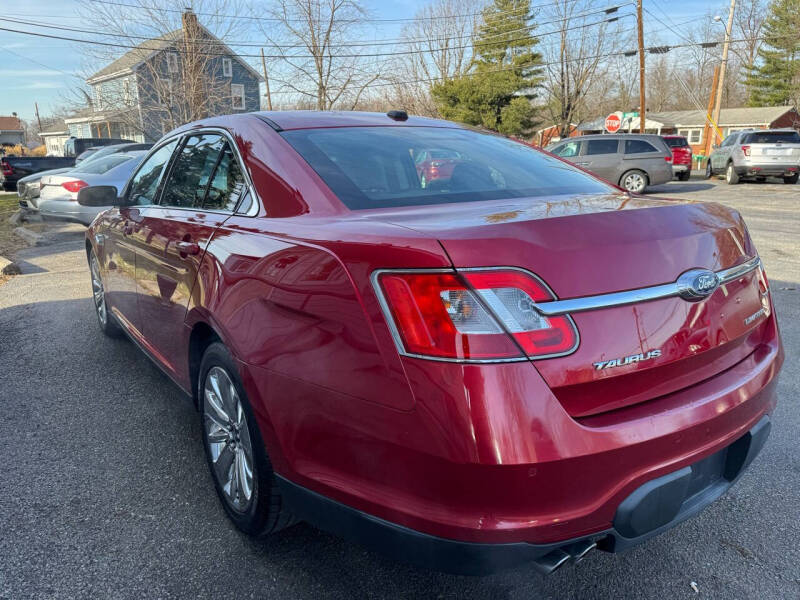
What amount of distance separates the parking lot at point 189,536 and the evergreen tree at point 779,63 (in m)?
59.5

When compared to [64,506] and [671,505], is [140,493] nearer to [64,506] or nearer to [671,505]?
[64,506]

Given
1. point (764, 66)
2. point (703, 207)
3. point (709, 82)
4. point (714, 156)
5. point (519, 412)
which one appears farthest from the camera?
point (709, 82)

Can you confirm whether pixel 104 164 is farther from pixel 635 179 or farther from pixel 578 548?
pixel 635 179

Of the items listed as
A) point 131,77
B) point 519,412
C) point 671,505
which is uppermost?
point 131,77

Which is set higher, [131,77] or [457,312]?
[131,77]

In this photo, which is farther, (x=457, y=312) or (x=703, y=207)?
(x=703, y=207)

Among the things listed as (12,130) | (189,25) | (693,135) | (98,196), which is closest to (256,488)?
(98,196)

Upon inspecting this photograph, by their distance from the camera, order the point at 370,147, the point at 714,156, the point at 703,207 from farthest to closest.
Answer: the point at 714,156 → the point at 370,147 → the point at 703,207

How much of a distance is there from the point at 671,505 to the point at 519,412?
60cm

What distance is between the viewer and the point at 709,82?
63312 millimetres

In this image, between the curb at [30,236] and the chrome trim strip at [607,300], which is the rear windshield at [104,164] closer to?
the curb at [30,236]

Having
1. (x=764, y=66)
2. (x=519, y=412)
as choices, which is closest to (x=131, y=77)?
(x=519, y=412)

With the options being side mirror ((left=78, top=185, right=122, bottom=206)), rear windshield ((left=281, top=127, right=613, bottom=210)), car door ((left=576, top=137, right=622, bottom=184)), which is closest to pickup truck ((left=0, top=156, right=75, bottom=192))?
car door ((left=576, top=137, right=622, bottom=184))

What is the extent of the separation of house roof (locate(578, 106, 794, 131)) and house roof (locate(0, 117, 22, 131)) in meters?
97.5
